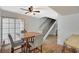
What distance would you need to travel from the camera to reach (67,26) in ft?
6.50

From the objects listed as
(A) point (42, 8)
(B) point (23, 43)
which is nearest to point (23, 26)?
(B) point (23, 43)

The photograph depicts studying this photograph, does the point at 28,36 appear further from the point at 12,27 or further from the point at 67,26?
the point at 67,26

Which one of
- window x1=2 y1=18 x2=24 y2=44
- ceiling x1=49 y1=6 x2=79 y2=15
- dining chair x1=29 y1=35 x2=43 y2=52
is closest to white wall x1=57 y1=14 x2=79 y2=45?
ceiling x1=49 y1=6 x2=79 y2=15

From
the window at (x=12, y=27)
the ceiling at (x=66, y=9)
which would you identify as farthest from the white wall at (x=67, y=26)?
the window at (x=12, y=27)

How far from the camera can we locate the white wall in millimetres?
1956

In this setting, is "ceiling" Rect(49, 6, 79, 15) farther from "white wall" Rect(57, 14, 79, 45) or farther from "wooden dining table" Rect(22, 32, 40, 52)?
"wooden dining table" Rect(22, 32, 40, 52)

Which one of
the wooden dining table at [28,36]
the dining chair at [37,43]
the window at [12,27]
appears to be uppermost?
the window at [12,27]

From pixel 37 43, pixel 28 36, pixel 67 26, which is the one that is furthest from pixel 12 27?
pixel 67 26

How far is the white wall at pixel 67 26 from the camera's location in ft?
6.42

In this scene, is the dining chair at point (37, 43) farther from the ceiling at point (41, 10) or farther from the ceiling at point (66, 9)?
the ceiling at point (66, 9)

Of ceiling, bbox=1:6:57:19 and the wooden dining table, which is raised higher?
ceiling, bbox=1:6:57:19
